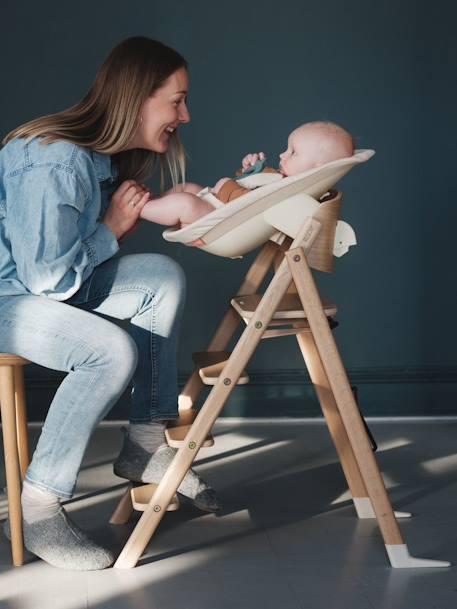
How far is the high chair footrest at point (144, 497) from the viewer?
248cm

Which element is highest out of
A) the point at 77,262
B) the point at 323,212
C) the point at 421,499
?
the point at 323,212

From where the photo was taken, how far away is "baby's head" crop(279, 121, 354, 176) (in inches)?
98.6

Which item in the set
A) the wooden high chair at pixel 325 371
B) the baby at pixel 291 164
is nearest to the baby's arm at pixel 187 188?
the baby at pixel 291 164

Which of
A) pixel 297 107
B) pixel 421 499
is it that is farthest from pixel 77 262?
pixel 297 107

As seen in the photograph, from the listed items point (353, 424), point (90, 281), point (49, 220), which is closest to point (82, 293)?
point (90, 281)

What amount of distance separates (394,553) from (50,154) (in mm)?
1288

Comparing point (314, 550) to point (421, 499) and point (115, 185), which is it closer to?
point (421, 499)

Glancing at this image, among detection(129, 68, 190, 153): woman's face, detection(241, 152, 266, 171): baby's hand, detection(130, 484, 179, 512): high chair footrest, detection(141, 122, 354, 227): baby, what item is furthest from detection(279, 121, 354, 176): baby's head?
detection(130, 484, 179, 512): high chair footrest

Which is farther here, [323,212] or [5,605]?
[323,212]

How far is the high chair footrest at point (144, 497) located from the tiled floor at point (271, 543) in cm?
14

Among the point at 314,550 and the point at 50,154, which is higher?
the point at 50,154

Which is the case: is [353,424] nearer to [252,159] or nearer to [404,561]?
[404,561]

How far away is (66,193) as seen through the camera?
240 centimetres

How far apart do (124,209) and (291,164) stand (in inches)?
17.7
